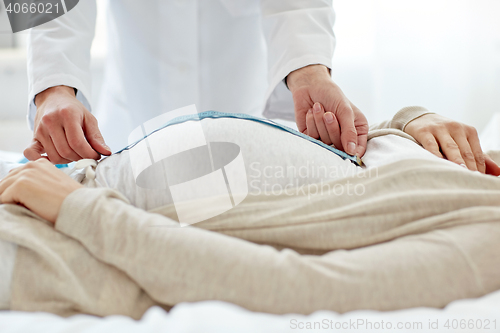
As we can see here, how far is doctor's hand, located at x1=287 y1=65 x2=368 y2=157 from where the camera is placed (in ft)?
2.47

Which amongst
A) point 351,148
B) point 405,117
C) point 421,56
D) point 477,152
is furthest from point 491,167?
point 421,56

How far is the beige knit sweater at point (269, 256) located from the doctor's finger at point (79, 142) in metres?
0.25

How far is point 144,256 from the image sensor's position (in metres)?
0.43

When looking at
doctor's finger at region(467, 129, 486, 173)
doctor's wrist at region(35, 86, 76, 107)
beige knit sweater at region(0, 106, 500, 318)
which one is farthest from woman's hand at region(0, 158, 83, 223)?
doctor's finger at region(467, 129, 486, 173)

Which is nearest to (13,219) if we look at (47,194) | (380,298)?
(47,194)

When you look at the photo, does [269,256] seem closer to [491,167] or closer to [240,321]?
[240,321]

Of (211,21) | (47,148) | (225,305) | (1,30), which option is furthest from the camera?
(1,30)

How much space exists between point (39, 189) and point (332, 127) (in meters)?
0.53

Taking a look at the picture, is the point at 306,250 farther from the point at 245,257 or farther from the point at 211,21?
the point at 211,21

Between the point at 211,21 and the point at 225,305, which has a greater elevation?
the point at 211,21

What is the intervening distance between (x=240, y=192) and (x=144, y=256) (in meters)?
0.17

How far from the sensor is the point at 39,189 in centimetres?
49

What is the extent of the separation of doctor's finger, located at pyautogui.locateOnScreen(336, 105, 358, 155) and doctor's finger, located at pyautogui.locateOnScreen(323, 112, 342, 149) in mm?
10

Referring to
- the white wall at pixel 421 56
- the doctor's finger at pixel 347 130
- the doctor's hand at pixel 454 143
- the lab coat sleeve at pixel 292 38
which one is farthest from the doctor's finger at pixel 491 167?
the white wall at pixel 421 56
